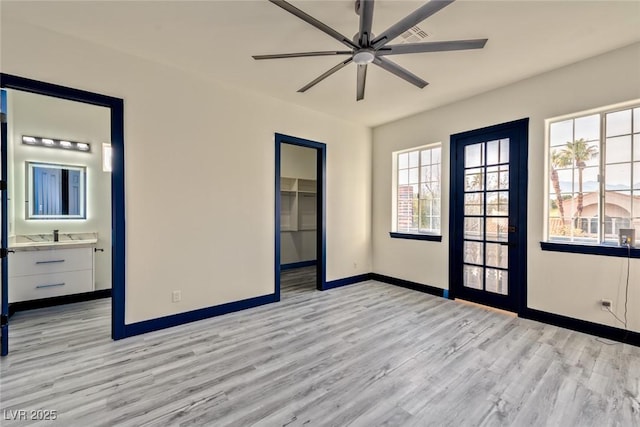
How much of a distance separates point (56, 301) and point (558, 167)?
6.58m

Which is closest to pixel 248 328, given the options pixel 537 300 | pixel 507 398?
pixel 507 398

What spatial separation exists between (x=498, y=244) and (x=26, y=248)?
6014mm

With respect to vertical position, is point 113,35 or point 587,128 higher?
point 113,35

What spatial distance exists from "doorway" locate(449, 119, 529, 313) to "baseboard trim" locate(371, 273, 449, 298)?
0.20 m

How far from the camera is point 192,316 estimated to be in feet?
10.6

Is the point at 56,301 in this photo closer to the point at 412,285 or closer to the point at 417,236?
the point at 412,285

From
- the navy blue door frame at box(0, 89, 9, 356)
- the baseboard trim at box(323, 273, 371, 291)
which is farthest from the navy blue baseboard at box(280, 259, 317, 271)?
the navy blue door frame at box(0, 89, 9, 356)

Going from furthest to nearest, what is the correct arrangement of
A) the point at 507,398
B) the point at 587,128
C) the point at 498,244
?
the point at 498,244 → the point at 587,128 → the point at 507,398

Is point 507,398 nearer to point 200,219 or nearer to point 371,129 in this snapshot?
point 200,219

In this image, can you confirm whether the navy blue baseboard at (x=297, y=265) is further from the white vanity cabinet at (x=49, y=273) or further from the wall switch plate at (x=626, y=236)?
the wall switch plate at (x=626, y=236)

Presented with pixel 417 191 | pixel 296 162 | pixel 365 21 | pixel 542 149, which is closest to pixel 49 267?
pixel 296 162

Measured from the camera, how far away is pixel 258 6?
2.15 m

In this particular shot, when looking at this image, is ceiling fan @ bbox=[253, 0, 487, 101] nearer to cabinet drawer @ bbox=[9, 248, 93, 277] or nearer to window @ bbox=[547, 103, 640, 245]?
window @ bbox=[547, 103, 640, 245]

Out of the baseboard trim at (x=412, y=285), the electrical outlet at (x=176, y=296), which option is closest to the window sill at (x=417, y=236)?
the baseboard trim at (x=412, y=285)
